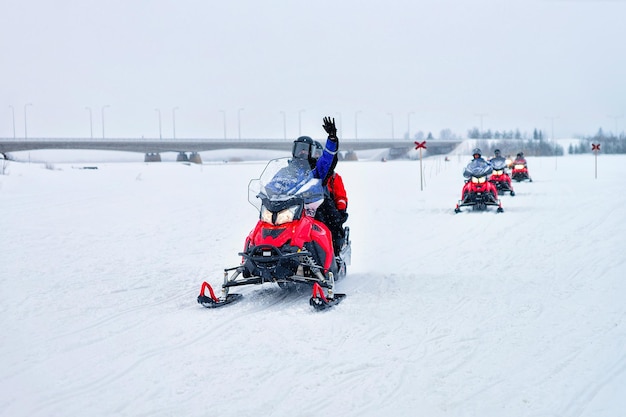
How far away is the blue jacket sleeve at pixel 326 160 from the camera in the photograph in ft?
26.2

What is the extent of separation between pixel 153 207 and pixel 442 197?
10431 mm

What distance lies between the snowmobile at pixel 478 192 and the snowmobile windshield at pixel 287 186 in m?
10.4

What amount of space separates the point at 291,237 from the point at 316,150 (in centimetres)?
143

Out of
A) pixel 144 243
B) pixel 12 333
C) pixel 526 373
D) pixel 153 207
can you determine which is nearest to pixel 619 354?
pixel 526 373

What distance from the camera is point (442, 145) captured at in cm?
10956

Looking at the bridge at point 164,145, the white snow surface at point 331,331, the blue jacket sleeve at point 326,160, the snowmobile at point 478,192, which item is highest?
the bridge at point 164,145

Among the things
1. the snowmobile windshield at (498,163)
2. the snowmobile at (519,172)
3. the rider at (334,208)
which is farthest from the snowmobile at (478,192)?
the snowmobile at (519,172)

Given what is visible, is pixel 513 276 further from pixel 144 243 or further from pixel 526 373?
pixel 144 243

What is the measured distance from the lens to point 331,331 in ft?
20.0

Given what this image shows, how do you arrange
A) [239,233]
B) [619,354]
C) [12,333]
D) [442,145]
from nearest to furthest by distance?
1. [619,354]
2. [12,333]
3. [239,233]
4. [442,145]

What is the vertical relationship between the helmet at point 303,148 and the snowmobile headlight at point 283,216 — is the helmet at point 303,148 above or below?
above

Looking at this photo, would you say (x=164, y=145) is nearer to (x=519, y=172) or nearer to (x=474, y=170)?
(x=519, y=172)

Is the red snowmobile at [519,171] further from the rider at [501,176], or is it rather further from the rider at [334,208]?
the rider at [334,208]

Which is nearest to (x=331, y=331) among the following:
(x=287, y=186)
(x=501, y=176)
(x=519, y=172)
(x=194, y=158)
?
(x=287, y=186)
